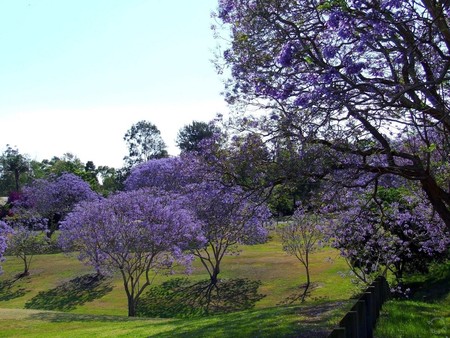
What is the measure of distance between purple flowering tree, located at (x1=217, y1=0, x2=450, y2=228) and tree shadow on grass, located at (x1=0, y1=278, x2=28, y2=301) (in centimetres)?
3135

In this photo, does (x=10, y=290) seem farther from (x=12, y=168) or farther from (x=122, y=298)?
(x=12, y=168)

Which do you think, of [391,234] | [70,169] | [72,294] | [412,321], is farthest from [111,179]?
[412,321]

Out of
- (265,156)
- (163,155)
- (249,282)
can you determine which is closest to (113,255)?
(249,282)

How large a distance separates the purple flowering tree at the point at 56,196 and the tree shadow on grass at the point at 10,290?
13250 mm

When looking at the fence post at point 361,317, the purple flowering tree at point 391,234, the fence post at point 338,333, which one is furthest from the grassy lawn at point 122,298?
the fence post at point 338,333

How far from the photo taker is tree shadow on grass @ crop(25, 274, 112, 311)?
32.5m

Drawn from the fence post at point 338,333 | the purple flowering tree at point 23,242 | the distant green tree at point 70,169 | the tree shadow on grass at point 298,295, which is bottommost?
the tree shadow on grass at point 298,295

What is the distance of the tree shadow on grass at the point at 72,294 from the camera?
3245 centimetres

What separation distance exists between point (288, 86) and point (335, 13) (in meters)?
1.84

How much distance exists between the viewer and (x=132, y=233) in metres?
28.4

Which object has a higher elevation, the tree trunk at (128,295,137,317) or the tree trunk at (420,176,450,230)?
the tree trunk at (420,176,450,230)

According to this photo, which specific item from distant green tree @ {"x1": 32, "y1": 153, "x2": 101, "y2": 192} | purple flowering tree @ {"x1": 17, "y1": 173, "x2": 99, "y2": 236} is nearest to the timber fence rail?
purple flowering tree @ {"x1": 17, "y1": 173, "x2": 99, "y2": 236}

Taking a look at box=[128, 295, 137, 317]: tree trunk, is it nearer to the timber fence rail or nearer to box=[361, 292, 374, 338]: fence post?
the timber fence rail

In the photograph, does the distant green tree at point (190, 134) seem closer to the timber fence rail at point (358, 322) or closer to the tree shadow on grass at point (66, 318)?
the tree shadow on grass at point (66, 318)
